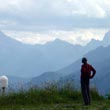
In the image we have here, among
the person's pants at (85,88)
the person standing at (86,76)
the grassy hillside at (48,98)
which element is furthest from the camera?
the grassy hillside at (48,98)

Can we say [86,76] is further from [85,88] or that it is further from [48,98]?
[48,98]

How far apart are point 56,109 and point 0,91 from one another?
560 centimetres

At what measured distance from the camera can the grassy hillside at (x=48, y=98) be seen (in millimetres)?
22891

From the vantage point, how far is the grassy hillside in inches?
901

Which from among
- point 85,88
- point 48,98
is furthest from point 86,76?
point 48,98

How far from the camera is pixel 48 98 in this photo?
24.2m

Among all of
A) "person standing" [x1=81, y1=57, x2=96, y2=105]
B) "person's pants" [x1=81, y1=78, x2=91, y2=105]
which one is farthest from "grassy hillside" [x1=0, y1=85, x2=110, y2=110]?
"person standing" [x1=81, y1=57, x2=96, y2=105]

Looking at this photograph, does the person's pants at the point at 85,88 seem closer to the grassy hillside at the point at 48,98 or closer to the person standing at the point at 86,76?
the person standing at the point at 86,76

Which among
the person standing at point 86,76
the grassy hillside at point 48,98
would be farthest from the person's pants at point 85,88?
the grassy hillside at point 48,98

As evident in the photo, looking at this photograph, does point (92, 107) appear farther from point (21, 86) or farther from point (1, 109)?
point (21, 86)

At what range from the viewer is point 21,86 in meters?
25.3

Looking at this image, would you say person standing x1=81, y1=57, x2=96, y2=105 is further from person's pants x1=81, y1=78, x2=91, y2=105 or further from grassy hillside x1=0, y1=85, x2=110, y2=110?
grassy hillside x1=0, y1=85, x2=110, y2=110

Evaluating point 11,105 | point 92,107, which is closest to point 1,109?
point 11,105

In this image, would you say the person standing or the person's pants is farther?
the person's pants
